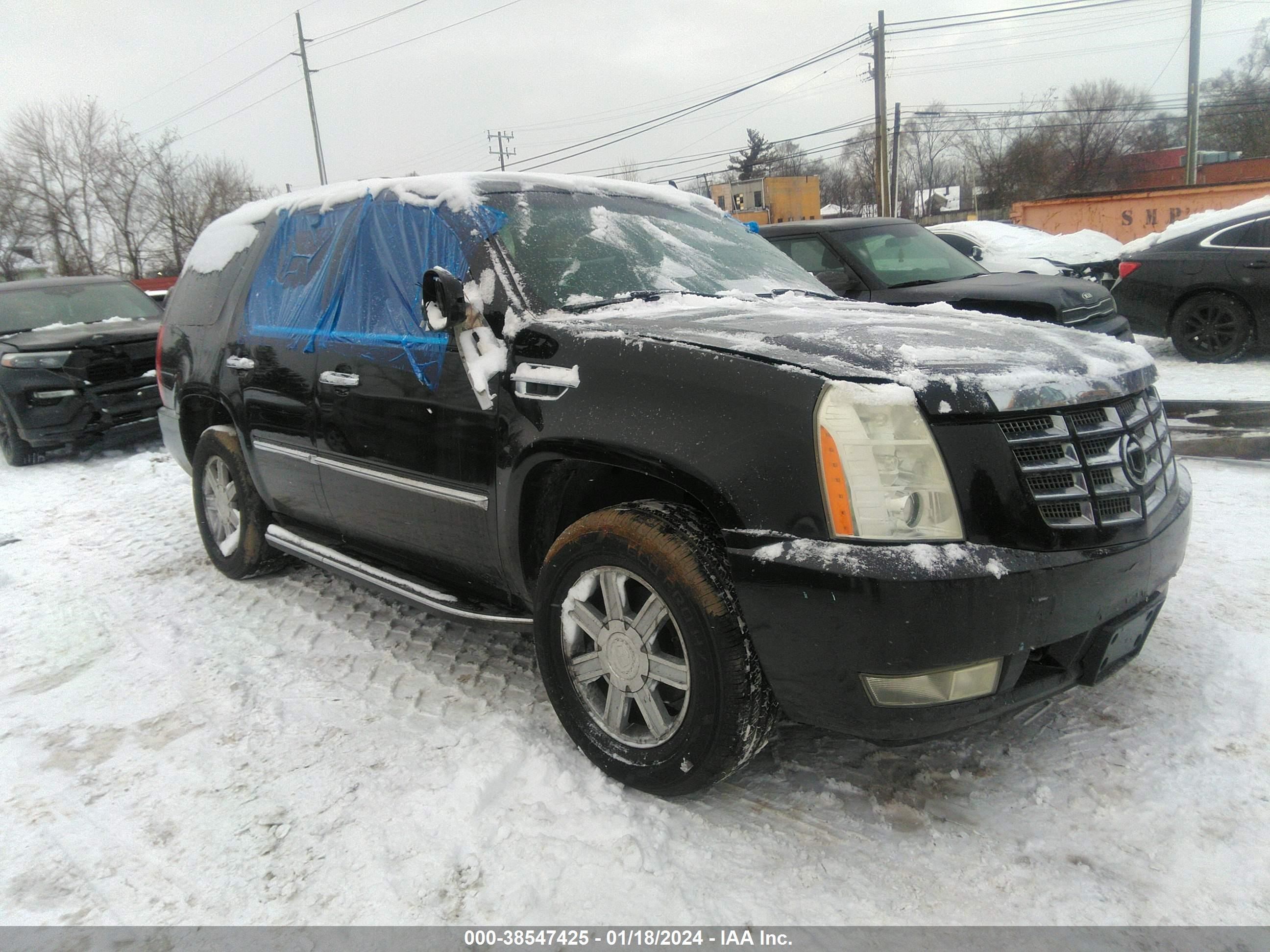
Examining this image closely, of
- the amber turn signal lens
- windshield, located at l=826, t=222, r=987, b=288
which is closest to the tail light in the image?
the amber turn signal lens

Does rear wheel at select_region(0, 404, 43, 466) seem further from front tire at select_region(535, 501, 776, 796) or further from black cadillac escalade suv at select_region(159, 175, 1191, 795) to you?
front tire at select_region(535, 501, 776, 796)

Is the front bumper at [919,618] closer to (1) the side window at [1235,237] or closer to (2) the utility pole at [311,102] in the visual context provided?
(1) the side window at [1235,237]

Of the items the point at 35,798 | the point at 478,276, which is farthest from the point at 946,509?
the point at 35,798

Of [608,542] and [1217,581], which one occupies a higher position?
[608,542]

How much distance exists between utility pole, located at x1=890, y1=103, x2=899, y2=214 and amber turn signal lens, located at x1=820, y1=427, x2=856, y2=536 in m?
39.1

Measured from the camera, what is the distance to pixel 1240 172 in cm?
3847

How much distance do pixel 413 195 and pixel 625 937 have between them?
2.64 m

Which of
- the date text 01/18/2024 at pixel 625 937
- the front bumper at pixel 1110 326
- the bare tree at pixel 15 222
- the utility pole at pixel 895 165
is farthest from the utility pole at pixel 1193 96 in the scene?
the bare tree at pixel 15 222

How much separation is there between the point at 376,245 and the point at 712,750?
7.68 feet

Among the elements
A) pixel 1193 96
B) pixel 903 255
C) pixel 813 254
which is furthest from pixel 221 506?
pixel 1193 96

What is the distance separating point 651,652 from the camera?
94.0 inches

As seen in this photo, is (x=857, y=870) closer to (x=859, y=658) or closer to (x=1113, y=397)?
(x=859, y=658)

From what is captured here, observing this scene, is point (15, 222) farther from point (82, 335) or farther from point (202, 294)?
point (202, 294)

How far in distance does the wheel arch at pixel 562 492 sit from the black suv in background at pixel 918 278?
4.33 m
